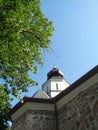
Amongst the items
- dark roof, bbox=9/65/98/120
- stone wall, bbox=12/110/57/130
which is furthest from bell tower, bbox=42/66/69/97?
stone wall, bbox=12/110/57/130

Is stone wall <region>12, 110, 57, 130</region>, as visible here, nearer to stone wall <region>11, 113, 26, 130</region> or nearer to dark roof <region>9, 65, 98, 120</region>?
stone wall <region>11, 113, 26, 130</region>

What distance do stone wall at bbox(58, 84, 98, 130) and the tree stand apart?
230 centimetres

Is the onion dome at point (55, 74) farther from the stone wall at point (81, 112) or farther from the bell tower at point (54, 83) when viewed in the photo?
the stone wall at point (81, 112)

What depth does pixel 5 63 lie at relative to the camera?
24.0 feet

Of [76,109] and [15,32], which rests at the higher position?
[15,32]

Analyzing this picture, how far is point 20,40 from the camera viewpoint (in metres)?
7.94

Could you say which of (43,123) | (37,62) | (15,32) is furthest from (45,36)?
(43,123)

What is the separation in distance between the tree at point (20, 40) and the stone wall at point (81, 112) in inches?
90.6

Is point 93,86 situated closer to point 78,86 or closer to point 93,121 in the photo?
point 78,86

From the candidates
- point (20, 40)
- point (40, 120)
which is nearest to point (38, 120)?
point (40, 120)

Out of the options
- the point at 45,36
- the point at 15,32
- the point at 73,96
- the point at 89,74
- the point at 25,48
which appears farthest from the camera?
the point at 73,96

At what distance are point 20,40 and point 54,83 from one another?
37.2 ft

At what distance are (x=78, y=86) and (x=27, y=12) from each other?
3.68 metres

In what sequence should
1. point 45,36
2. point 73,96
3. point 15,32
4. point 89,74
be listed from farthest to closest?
point 73,96 → point 89,74 → point 45,36 → point 15,32
